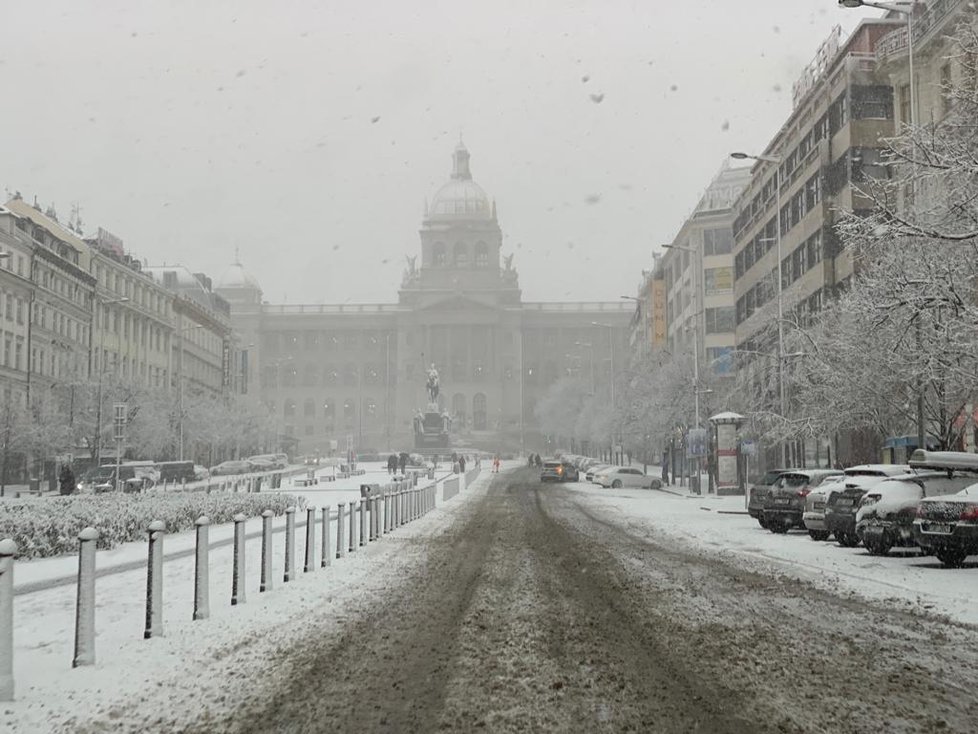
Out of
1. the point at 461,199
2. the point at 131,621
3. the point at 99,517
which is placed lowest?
the point at 131,621

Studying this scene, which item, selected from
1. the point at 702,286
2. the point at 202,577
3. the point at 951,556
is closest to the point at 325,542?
the point at 202,577

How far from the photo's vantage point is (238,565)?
13.2 metres

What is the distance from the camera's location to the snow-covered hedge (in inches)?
750

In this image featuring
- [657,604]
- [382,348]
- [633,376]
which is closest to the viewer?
[657,604]

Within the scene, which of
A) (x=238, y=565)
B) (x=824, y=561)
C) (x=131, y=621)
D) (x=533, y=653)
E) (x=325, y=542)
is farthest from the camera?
(x=824, y=561)

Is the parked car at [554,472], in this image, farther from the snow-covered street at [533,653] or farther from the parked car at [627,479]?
the snow-covered street at [533,653]

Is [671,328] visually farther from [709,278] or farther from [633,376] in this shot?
[633,376]

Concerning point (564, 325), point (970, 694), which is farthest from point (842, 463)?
point (564, 325)

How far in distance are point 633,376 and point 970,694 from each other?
74.4m

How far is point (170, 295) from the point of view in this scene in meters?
99.5

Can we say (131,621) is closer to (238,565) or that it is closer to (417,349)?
(238,565)

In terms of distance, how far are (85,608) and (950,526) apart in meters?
12.4

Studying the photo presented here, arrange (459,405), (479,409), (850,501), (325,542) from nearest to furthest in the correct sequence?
(325,542) < (850,501) < (459,405) < (479,409)

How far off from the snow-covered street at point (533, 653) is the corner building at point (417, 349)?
15561cm
